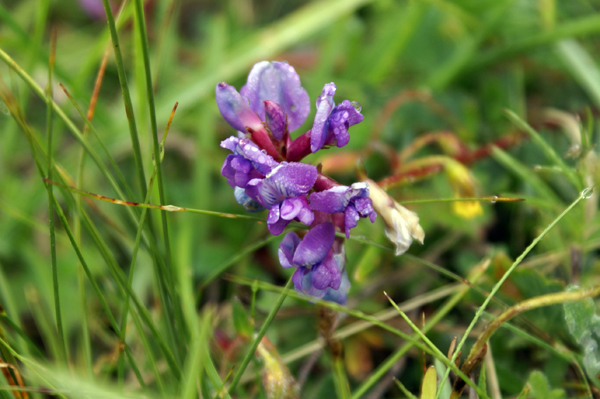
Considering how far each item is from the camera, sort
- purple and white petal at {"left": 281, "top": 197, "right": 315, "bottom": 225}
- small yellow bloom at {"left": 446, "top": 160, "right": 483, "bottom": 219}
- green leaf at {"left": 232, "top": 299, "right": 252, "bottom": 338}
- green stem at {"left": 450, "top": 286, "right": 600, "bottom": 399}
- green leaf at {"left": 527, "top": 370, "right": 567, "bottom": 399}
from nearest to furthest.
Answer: purple and white petal at {"left": 281, "top": 197, "right": 315, "bottom": 225}
green stem at {"left": 450, "top": 286, "right": 600, "bottom": 399}
green leaf at {"left": 527, "top": 370, "right": 567, "bottom": 399}
green leaf at {"left": 232, "top": 299, "right": 252, "bottom": 338}
small yellow bloom at {"left": 446, "top": 160, "right": 483, "bottom": 219}

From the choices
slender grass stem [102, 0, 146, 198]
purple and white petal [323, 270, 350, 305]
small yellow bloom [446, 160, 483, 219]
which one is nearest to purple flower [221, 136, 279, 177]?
slender grass stem [102, 0, 146, 198]

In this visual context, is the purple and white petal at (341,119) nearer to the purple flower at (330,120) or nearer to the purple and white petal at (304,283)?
the purple flower at (330,120)

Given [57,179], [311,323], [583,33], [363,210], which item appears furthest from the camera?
[583,33]

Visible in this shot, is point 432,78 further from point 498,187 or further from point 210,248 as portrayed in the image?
point 210,248

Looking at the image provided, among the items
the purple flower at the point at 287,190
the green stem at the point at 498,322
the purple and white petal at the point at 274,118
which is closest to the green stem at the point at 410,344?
the green stem at the point at 498,322

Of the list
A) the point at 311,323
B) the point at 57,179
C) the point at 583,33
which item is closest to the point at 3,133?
the point at 57,179

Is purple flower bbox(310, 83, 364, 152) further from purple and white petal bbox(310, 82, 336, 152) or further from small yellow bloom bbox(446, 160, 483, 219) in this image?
small yellow bloom bbox(446, 160, 483, 219)
